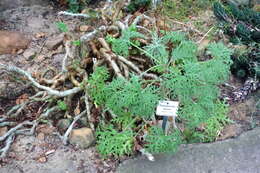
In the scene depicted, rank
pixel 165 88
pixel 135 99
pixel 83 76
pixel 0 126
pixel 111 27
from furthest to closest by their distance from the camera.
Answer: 1. pixel 111 27
2. pixel 83 76
3. pixel 0 126
4. pixel 165 88
5. pixel 135 99

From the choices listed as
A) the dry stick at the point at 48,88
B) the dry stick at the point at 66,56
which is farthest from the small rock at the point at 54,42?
the dry stick at the point at 48,88

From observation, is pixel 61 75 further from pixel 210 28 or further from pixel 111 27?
pixel 210 28

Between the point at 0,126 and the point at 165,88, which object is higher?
the point at 165,88

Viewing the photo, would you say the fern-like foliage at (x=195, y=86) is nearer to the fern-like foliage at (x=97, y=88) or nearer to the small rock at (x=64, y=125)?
the fern-like foliage at (x=97, y=88)

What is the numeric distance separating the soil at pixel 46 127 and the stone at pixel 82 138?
4cm

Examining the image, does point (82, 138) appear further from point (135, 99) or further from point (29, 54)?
point (29, 54)

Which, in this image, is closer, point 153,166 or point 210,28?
point 153,166

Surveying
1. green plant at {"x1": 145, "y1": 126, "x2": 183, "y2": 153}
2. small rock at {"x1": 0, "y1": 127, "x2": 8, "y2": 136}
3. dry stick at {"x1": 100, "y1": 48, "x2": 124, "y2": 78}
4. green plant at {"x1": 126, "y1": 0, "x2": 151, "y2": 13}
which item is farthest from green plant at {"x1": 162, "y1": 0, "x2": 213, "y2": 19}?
small rock at {"x1": 0, "y1": 127, "x2": 8, "y2": 136}

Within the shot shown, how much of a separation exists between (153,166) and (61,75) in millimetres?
1054

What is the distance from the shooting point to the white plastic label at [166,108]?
224cm

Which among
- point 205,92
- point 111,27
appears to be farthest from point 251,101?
point 111,27

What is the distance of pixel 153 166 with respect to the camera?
243 cm

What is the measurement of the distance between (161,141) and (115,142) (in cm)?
31

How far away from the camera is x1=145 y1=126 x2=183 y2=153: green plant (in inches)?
90.5
